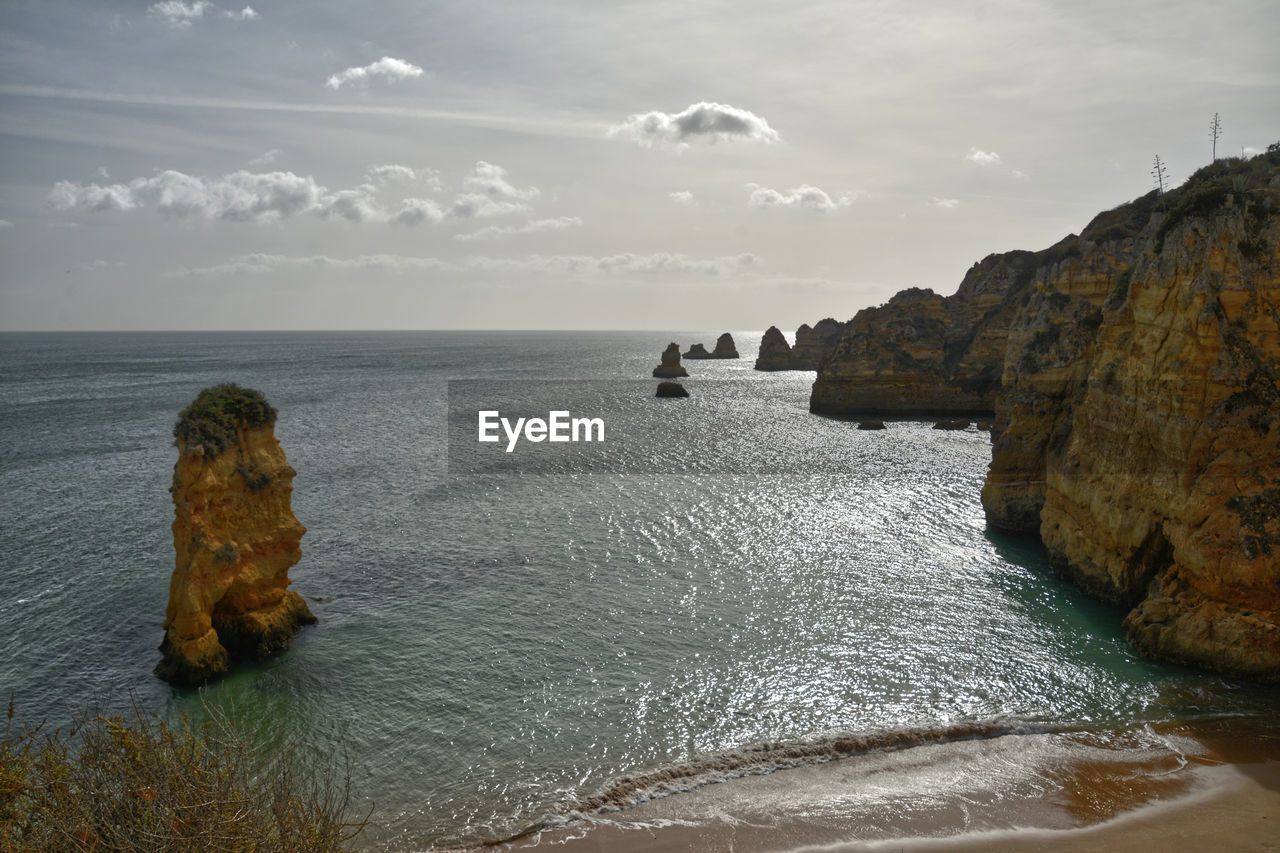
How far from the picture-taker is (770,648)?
26.3 m

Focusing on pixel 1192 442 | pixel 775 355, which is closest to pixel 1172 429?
pixel 1192 442

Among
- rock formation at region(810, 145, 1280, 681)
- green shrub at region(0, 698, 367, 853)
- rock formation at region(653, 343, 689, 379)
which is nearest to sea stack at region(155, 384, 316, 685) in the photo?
green shrub at region(0, 698, 367, 853)

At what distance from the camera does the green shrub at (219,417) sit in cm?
2495

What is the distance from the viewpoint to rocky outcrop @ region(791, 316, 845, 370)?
166250mm

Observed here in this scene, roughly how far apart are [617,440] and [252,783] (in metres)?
54.2

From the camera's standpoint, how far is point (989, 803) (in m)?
18.1

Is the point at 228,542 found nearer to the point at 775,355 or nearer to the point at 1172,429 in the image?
the point at 1172,429

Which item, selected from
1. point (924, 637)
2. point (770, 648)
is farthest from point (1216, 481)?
point (770, 648)

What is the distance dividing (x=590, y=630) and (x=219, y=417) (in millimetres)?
15494

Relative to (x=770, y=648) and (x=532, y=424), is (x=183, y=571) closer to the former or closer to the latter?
(x=770, y=648)

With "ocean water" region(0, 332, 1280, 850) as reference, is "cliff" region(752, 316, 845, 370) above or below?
above

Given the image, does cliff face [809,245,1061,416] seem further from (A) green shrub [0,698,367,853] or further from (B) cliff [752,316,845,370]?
(A) green shrub [0,698,367,853]

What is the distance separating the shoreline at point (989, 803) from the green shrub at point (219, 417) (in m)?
17.0
